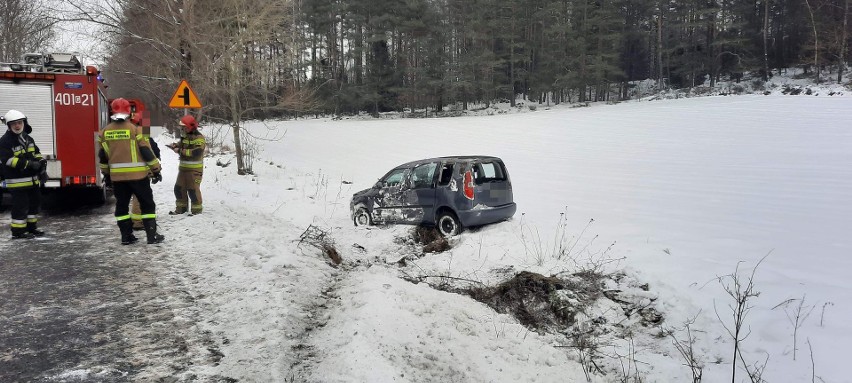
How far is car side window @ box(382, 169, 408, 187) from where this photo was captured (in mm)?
9766

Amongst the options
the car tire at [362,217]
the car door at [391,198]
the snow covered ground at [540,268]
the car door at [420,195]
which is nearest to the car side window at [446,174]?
the car door at [420,195]

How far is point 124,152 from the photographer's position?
6.93m

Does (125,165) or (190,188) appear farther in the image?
(190,188)

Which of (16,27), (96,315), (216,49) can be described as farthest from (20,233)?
(16,27)

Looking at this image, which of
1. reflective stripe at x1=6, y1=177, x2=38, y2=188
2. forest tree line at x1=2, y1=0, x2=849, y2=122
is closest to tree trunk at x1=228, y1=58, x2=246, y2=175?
reflective stripe at x1=6, y1=177, x2=38, y2=188

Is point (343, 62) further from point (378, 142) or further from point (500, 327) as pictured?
point (500, 327)

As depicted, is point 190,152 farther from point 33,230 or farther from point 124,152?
point 33,230

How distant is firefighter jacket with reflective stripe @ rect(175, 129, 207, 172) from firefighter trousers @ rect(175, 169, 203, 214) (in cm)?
9

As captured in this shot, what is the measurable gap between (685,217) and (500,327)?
6755 mm

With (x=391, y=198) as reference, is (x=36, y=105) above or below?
above

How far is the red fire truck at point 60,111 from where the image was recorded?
9.22 meters

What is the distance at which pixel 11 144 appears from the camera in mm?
7355

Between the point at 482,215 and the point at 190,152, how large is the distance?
17.0 ft

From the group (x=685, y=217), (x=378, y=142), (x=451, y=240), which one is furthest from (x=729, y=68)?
(x=451, y=240)
